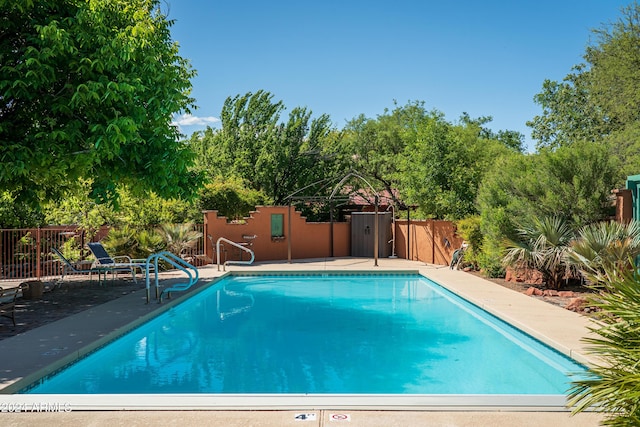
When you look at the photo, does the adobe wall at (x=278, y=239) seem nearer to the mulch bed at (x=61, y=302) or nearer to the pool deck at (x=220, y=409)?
the mulch bed at (x=61, y=302)

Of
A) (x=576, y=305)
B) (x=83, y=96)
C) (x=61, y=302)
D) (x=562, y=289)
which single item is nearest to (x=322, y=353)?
(x=576, y=305)

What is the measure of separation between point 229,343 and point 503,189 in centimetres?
902

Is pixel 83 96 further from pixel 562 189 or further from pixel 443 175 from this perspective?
pixel 443 175

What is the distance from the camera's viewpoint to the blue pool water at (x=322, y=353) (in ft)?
21.2

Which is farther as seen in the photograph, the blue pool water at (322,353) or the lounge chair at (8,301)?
the lounge chair at (8,301)

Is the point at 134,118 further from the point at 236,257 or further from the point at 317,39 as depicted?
the point at 317,39

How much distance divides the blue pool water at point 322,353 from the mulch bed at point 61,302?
1.48 m

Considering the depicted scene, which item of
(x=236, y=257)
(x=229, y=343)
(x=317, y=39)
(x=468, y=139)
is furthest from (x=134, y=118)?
(x=468, y=139)

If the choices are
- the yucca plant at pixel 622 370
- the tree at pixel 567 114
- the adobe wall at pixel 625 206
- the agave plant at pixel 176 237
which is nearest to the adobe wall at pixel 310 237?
the agave plant at pixel 176 237

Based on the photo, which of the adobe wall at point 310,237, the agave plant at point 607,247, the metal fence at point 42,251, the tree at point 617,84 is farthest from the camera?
the tree at point 617,84

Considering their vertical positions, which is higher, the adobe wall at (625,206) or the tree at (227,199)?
the tree at (227,199)

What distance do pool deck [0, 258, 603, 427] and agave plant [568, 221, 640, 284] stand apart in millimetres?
1224

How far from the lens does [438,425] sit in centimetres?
427

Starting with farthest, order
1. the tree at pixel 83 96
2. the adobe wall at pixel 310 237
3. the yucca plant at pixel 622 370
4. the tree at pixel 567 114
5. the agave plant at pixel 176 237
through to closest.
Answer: the tree at pixel 567 114 → the adobe wall at pixel 310 237 → the agave plant at pixel 176 237 → the tree at pixel 83 96 → the yucca plant at pixel 622 370
